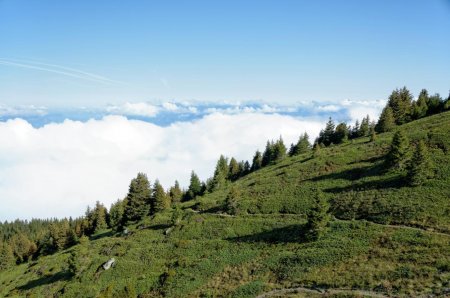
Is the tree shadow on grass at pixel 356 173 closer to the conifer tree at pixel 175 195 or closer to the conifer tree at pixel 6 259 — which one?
the conifer tree at pixel 175 195

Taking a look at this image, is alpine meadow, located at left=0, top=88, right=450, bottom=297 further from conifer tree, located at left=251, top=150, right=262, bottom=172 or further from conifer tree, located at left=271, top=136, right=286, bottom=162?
conifer tree, located at left=251, top=150, right=262, bottom=172

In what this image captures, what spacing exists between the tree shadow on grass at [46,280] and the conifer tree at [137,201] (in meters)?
28.4

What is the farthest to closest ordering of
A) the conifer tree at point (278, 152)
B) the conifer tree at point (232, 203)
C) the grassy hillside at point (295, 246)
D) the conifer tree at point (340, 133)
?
the conifer tree at point (278, 152) → the conifer tree at point (340, 133) → the conifer tree at point (232, 203) → the grassy hillside at point (295, 246)

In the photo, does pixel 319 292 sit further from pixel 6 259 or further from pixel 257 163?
pixel 6 259

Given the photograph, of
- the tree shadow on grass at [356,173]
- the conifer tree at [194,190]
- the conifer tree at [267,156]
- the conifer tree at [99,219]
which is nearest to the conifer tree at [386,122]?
the tree shadow on grass at [356,173]

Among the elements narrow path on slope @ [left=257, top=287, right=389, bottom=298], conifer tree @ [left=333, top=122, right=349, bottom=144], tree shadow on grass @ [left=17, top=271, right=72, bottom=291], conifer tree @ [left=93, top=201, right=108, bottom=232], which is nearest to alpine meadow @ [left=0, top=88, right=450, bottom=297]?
narrow path on slope @ [left=257, top=287, right=389, bottom=298]

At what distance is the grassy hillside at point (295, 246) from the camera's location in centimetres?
4722

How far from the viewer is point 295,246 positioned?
Answer: 5984 centimetres

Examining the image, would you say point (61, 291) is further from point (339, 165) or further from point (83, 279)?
point (339, 165)

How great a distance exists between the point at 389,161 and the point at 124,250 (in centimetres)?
6989

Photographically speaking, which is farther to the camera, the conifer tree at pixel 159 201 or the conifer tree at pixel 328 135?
the conifer tree at pixel 328 135

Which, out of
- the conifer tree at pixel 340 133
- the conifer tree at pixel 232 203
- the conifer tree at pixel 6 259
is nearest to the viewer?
the conifer tree at pixel 232 203

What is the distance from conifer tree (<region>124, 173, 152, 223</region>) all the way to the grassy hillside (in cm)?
1143

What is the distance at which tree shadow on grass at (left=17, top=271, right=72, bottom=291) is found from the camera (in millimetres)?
77469
